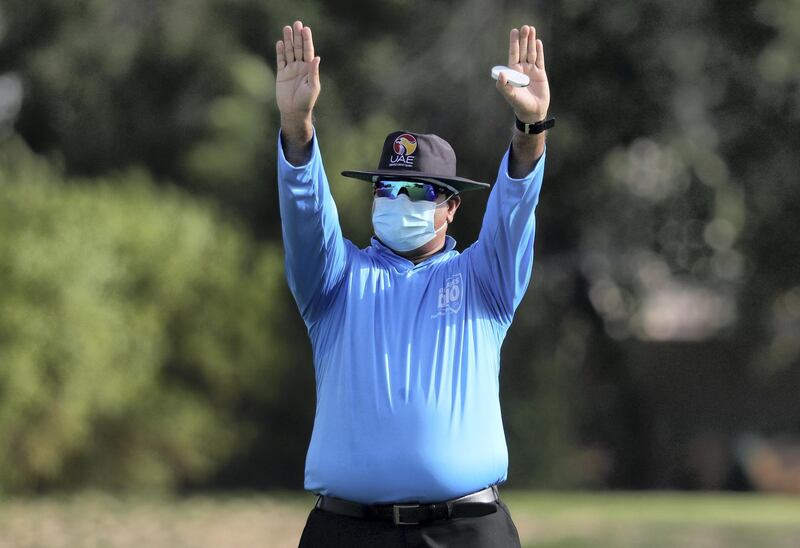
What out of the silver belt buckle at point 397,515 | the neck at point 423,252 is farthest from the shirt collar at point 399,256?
the silver belt buckle at point 397,515

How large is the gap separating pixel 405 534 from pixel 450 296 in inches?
27.0

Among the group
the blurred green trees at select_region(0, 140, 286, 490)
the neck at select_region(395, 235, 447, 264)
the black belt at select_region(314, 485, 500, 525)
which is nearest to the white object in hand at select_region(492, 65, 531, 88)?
the neck at select_region(395, 235, 447, 264)

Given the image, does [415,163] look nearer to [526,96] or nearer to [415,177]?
[415,177]

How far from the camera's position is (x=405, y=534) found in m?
4.03

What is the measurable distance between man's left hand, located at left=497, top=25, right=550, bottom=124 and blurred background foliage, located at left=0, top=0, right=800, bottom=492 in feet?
32.6

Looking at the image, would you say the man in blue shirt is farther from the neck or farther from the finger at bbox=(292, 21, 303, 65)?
the neck

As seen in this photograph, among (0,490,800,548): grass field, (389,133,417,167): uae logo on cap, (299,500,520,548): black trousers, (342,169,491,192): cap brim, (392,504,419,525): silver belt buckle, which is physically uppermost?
(389,133,417,167): uae logo on cap

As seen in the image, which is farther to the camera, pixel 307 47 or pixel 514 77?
pixel 307 47

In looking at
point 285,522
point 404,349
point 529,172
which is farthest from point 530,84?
point 285,522

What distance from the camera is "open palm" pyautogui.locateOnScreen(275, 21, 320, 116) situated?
13.3 feet

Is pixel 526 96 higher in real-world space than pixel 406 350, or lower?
higher

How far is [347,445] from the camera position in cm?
405

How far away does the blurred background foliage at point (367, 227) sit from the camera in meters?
14.3

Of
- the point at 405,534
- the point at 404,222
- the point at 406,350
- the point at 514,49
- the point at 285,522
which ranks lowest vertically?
the point at 285,522
